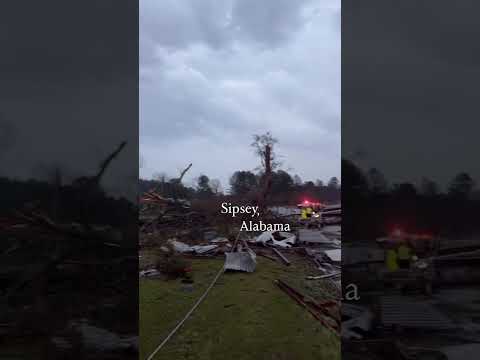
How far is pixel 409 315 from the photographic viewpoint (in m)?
2.51

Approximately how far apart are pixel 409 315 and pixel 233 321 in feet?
5.33

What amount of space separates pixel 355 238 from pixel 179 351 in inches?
74.9

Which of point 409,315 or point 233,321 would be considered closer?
point 409,315

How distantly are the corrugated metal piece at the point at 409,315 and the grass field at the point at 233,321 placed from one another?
545 millimetres

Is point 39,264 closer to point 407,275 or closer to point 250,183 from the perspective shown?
point 250,183

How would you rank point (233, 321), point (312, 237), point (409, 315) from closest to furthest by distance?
point (409, 315) < point (233, 321) < point (312, 237)

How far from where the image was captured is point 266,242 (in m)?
3.35

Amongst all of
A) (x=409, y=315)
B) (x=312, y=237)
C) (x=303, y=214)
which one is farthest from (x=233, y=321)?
(x=409, y=315)

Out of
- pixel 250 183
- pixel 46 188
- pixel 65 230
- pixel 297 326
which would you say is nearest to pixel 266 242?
pixel 250 183

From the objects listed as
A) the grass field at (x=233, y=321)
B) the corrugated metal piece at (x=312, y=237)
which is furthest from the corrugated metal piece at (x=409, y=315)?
the corrugated metal piece at (x=312, y=237)

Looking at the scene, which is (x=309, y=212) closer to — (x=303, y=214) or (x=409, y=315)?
(x=303, y=214)

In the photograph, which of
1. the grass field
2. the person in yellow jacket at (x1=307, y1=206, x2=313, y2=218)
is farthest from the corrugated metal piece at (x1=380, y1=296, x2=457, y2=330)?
the person in yellow jacket at (x1=307, y1=206, x2=313, y2=218)

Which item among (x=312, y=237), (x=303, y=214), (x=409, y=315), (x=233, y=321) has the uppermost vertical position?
(x=303, y=214)

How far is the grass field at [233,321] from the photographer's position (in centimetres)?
258
